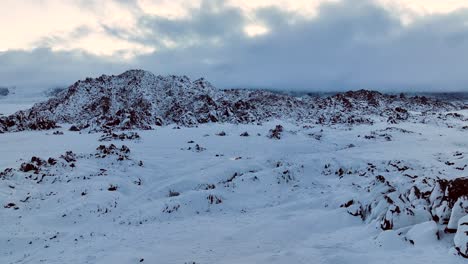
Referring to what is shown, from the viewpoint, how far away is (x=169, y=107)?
6031 centimetres

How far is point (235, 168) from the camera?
2411 centimetres

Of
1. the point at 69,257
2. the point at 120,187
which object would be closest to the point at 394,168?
the point at 120,187

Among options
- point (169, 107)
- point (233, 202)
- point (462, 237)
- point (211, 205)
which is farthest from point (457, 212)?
point (169, 107)

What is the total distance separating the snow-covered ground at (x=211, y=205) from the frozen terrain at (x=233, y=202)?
7cm

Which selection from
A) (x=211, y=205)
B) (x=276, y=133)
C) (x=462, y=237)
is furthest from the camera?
(x=276, y=133)

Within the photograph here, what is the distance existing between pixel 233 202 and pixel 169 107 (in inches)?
1744

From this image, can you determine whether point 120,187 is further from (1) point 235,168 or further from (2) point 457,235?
(2) point 457,235

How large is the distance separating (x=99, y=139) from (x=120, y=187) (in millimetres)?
17056

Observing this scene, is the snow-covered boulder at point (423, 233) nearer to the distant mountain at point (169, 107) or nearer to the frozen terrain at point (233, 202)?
the frozen terrain at point (233, 202)

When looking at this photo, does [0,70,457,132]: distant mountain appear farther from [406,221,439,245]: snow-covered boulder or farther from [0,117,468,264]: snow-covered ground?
[406,221,439,245]: snow-covered boulder

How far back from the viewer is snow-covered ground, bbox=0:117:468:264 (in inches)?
443

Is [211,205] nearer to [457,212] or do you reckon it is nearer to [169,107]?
[457,212]

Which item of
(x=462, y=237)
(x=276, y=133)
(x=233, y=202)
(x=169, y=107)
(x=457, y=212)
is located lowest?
(x=233, y=202)

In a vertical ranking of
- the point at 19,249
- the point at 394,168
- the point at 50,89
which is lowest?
the point at 19,249
